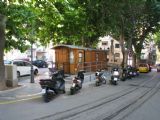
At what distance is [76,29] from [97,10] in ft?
14.4

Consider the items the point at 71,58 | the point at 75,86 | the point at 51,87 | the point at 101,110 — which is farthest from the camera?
the point at 71,58

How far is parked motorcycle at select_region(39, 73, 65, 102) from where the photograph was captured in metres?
16.1

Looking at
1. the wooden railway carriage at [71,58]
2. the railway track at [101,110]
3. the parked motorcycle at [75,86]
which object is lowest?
the railway track at [101,110]

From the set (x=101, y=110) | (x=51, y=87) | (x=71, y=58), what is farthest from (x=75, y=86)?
(x=71, y=58)

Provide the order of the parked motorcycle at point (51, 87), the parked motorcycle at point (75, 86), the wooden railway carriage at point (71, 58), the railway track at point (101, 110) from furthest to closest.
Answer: the wooden railway carriage at point (71, 58), the parked motorcycle at point (75, 86), the parked motorcycle at point (51, 87), the railway track at point (101, 110)

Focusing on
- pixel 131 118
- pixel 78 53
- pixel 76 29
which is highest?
pixel 76 29

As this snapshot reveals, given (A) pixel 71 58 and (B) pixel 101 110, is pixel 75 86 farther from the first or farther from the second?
(A) pixel 71 58

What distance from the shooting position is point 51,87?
17.0m

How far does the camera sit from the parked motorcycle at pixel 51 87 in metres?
16.1

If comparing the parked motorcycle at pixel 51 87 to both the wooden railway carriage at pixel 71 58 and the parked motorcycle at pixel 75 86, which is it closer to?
the parked motorcycle at pixel 75 86

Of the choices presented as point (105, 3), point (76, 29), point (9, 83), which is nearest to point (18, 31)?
point (9, 83)

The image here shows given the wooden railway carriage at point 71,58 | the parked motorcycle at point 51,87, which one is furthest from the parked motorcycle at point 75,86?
the wooden railway carriage at point 71,58

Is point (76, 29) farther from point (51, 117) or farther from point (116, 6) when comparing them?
point (51, 117)

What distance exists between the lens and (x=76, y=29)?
138 ft
